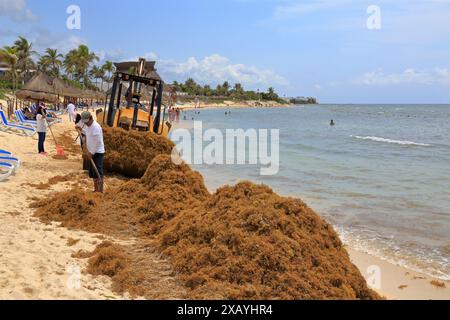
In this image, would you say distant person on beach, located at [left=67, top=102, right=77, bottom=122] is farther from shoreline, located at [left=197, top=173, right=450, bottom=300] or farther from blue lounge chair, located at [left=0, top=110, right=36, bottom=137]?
shoreline, located at [left=197, top=173, right=450, bottom=300]

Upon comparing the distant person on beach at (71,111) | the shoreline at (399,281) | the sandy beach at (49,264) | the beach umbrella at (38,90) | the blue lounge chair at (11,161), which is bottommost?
the shoreline at (399,281)

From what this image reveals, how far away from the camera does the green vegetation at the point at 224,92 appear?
143 metres

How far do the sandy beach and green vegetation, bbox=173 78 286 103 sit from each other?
125m

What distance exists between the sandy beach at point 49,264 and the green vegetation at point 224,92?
409ft

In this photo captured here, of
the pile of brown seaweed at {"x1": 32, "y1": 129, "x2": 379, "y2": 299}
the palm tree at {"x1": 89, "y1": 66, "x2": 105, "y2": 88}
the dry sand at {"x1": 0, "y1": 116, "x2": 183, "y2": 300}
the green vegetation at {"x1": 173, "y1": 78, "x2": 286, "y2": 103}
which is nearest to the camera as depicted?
the dry sand at {"x1": 0, "y1": 116, "x2": 183, "y2": 300}

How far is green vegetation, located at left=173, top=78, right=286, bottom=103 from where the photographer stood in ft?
469

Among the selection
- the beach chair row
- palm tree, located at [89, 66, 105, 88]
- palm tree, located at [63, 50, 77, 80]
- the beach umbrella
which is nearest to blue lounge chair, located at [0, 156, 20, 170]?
the beach chair row

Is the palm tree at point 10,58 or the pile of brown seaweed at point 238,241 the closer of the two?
the pile of brown seaweed at point 238,241

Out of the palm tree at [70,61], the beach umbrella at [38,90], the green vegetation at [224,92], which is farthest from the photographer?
the green vegetation at [224,92]

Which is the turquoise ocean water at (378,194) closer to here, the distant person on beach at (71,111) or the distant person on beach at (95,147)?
the distant person on beach at (95,147)

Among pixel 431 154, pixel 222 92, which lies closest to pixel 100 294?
pixel 431 154

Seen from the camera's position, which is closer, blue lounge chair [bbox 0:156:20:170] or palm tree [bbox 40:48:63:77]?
blue lounge chair [bbox 0:156:20:170]

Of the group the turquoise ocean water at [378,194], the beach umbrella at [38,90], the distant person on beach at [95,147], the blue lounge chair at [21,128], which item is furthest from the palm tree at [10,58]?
the distant person on beach at [95,147]

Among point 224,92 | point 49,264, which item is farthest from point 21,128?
point 224,92
